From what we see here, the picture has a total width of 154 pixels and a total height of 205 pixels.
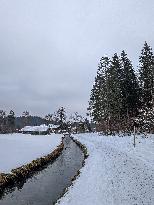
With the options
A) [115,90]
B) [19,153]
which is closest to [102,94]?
[115,90]

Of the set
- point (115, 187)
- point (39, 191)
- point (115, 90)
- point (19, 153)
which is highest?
point (115, 90)

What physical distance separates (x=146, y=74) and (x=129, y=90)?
13.7 feet

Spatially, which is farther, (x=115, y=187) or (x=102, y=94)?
(x=102, y=94)

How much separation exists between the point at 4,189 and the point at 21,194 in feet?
4.03

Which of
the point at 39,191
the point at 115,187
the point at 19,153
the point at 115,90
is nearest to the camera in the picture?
the point at 115,187

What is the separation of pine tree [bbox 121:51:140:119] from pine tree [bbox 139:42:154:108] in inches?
51.4

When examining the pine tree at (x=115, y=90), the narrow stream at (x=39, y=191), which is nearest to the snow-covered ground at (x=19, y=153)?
the narrow stream at (x=39, y=191)

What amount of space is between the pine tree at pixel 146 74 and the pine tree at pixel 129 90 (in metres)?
1.31

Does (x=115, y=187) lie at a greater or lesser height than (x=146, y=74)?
lesser

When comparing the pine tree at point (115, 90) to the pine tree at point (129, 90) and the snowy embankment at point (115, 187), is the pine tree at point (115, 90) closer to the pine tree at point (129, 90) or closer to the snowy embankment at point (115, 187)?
the pine tree at point (129, 90)

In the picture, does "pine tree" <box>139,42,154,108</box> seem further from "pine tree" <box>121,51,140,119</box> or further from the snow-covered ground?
the snow-covered ground

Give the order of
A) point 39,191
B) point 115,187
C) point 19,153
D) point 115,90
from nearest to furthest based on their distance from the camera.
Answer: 1. point 115,187
2. point 39,191
3. point 19,153
4. point 115,90

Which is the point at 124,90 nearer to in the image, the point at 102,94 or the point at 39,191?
the point at 102,94

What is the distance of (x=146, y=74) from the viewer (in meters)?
61.5
